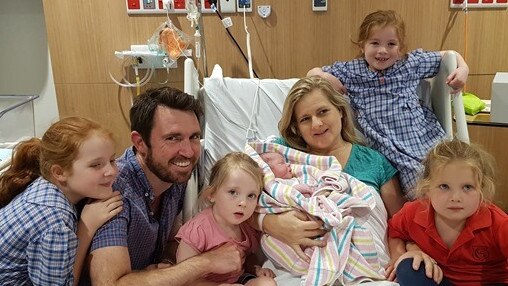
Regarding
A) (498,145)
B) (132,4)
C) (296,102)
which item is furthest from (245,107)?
(498,145)

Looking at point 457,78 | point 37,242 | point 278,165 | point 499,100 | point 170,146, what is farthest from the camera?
Result: point 499,100

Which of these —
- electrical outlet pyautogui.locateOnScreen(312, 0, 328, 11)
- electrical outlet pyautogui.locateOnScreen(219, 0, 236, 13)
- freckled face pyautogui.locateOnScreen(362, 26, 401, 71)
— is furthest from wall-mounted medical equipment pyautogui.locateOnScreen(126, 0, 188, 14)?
freckled face pyautogui.locateOnScreen(362, 26, 401, 71)

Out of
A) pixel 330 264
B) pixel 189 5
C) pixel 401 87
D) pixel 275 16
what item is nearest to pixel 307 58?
pixel 275 16

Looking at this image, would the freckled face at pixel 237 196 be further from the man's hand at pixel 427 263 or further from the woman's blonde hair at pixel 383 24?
the woman's blonde hair at pixel 383 24

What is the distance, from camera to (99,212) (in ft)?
5.74

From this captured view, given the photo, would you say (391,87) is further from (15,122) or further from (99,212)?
(15,122)

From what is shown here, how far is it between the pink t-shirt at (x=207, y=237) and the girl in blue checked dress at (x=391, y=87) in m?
0.79

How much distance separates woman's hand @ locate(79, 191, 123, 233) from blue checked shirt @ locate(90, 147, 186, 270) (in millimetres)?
25

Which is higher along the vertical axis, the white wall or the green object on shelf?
the white wall

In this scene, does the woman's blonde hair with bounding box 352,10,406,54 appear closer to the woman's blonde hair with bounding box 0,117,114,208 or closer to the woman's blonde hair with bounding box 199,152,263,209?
the woman's blonde hair with bounding box 199,152,263,209

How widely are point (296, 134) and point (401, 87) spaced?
56 cm

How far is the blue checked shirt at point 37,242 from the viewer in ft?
5.23

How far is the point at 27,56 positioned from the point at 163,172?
7.32ft

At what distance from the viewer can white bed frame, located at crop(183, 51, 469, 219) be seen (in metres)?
2.36
